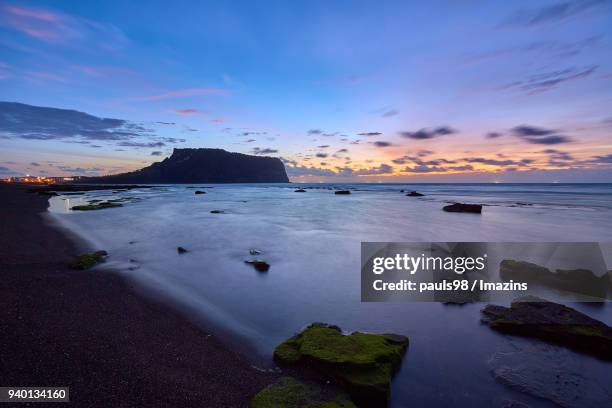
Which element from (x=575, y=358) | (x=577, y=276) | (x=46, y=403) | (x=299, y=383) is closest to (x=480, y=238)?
(x=577, y=276)

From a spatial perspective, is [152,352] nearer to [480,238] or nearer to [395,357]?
[395,357]

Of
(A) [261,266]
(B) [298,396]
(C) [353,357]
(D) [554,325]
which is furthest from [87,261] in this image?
(D) [554,325]

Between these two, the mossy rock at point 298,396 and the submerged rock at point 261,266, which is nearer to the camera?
the mossy rock at point 298,396

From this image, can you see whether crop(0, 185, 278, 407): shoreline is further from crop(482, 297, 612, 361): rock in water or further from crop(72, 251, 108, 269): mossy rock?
crop(482, 297, 612, 361): rock in water

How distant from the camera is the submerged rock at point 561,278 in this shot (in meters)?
9.23

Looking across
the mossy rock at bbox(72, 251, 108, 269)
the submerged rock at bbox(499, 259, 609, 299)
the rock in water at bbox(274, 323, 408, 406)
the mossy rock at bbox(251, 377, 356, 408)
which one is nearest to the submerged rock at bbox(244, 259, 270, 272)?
the mossy rock at bbox(72, 251, 108, 269)

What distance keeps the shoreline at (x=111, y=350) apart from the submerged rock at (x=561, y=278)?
31.1ft

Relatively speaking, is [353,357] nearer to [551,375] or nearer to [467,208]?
[551,375]

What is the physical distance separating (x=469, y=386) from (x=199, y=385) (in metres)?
4.45

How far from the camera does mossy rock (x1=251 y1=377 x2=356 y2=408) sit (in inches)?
168

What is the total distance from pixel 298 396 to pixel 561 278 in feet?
32.5

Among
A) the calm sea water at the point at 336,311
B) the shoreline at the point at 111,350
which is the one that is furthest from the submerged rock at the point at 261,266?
the shoreline at the point at 111,350

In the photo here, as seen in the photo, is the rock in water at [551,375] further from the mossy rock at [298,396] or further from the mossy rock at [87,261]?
the mossy rock at [87,261]

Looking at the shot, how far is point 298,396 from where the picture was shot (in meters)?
4.46
